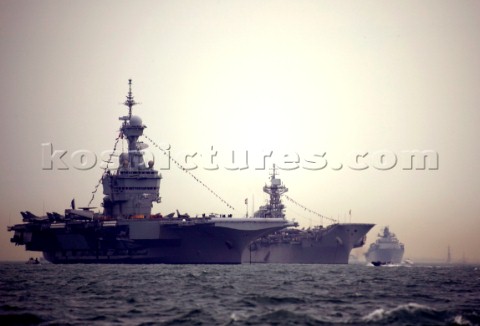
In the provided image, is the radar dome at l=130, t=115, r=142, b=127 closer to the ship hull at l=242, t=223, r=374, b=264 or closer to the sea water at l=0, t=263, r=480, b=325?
the ship hull at l=242, t=223, r=374, b=264

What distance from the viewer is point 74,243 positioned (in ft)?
279

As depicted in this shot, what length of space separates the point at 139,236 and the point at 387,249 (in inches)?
4071

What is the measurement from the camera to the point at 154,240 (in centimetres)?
8275

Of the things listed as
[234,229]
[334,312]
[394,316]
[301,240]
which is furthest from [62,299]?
[301,240]

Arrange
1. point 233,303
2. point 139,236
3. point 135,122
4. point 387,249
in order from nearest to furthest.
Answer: point 233,303, point 139,236, point 135,122, point 387,249

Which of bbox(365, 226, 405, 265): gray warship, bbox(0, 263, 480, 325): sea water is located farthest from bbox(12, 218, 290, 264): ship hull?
bbox(365, 226, 405, 265): gray warship

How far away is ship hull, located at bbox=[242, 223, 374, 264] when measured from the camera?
102 metres

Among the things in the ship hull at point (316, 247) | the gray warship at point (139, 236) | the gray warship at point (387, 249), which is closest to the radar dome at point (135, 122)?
the gray warship at point (139, 236)

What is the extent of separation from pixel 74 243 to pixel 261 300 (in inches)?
2126

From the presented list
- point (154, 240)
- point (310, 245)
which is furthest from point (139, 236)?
point (310, 245)

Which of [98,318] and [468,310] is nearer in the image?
[98,318]

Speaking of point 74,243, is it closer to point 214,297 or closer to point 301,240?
point 301,240

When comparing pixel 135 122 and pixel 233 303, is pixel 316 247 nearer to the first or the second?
pixel 135 122

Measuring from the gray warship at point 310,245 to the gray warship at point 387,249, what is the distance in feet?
230
